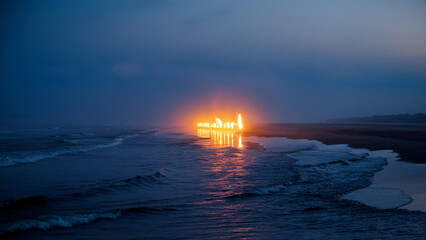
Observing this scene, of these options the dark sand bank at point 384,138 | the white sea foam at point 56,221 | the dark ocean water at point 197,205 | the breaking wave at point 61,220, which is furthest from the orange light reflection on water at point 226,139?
the white sea foam at point 56,221

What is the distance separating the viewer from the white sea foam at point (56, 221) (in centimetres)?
715

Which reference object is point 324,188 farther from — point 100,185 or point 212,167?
point 100,185

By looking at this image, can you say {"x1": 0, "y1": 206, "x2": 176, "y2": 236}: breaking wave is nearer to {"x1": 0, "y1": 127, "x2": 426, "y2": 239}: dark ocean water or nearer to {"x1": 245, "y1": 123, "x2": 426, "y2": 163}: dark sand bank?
{"x1": 0, "y1": 127, "x2": 426, "y2": 239}: dark ocean water

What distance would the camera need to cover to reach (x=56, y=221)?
7.52 metres

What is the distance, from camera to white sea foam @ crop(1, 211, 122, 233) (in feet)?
23.5

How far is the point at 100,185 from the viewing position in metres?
12.3

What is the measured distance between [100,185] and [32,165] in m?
8.28

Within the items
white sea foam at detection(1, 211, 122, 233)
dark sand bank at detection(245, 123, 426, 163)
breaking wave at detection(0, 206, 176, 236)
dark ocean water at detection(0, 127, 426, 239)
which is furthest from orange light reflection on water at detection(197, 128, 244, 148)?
white sea foam at detection(1, 211, 122, 233)

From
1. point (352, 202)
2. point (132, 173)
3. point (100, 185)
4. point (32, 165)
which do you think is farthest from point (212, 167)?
point (32, 165)

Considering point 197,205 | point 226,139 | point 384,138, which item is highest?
point 384,138

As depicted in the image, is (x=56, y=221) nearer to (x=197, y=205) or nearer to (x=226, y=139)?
(x=197, y=205)

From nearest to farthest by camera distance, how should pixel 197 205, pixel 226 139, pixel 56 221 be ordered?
pixel 56 221 < pixel 197 205 < pixel 226 139

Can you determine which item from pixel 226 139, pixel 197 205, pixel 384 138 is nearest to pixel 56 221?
pixel 197 205

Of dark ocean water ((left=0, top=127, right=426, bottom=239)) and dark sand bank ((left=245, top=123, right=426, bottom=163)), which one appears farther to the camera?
dark sand bank ((left=245, top=123, right=426, bottom=163))
